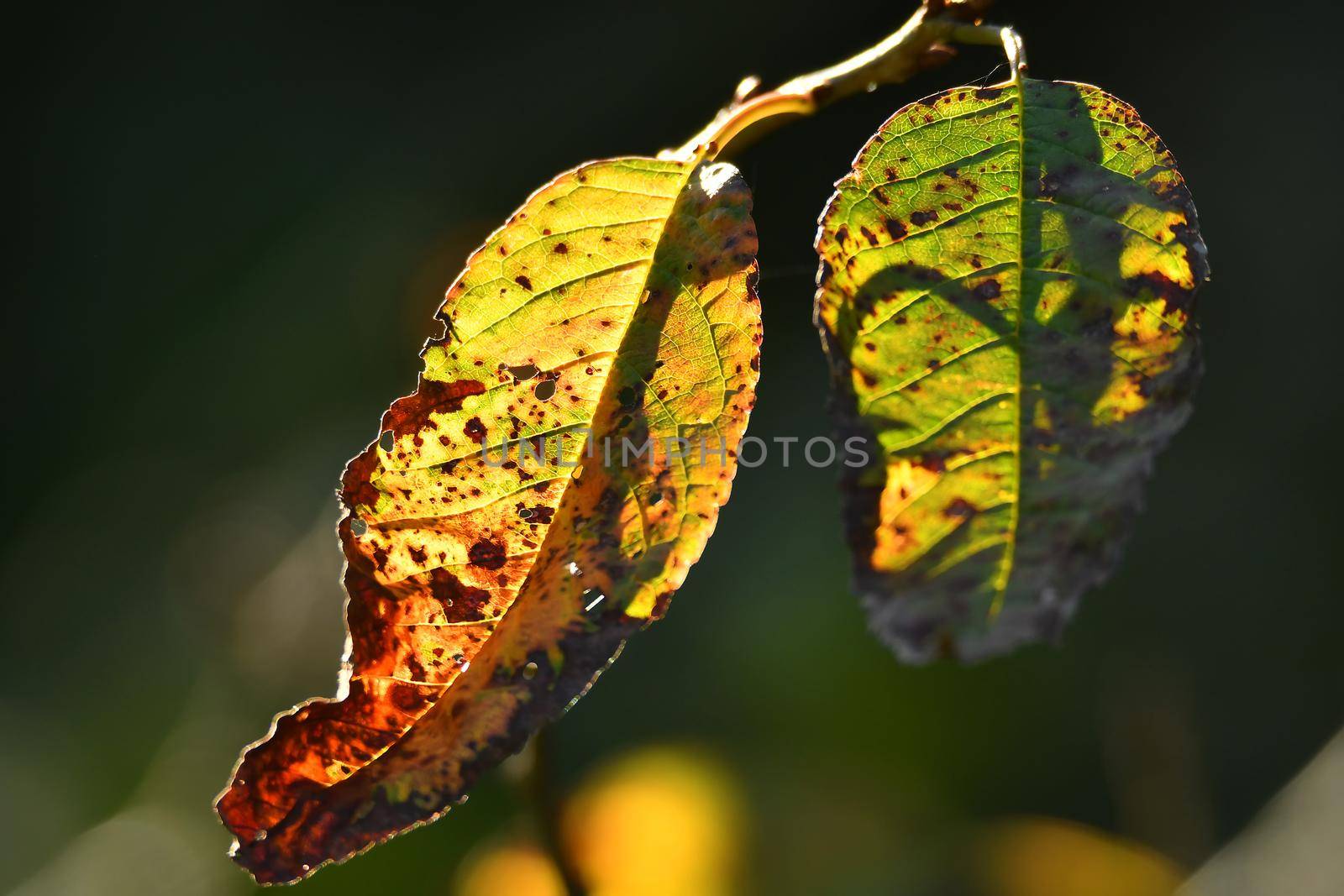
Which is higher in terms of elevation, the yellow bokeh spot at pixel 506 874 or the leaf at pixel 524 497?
the leaf at pixel 524 497

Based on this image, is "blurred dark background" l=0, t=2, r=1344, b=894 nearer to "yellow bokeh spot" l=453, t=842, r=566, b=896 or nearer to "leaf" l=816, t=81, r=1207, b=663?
"yellow bokeh spot" l=453, t=842, r=566, b=896

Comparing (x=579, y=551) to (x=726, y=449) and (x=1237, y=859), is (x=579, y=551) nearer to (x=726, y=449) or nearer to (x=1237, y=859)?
(x=726, y=449)

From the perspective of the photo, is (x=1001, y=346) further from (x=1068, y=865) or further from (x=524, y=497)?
(x=1068, y=865)

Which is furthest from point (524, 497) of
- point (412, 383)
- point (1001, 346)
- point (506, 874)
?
point (412, 383)

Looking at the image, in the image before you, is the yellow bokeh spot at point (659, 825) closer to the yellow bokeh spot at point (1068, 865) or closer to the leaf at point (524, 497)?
the yellow bokeh spot at point (1068, 865)

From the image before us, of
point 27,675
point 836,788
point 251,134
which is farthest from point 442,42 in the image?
point 836,788

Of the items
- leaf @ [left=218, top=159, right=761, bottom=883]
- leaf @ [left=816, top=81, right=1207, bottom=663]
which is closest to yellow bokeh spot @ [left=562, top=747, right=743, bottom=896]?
leaf @ [left=218, top=159, right=761, bottom=883]

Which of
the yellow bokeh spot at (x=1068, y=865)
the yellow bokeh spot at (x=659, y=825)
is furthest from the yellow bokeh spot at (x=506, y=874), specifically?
the yellow bokeh spot at (x=1068, y=865)
